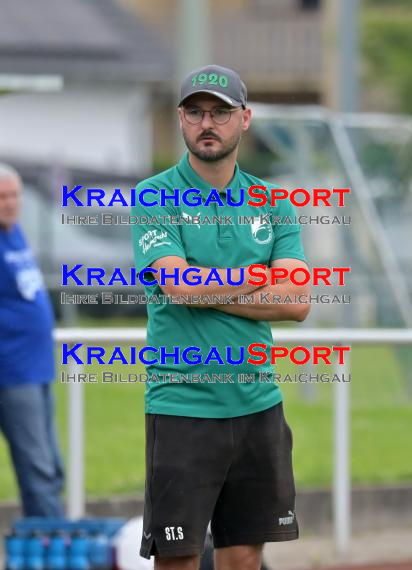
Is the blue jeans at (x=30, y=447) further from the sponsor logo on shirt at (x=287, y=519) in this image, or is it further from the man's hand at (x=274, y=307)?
the man's hand at (x=274, y=307)

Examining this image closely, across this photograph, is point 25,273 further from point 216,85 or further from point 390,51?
point 390,51

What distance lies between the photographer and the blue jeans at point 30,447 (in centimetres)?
734

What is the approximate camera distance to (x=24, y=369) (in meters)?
7.35

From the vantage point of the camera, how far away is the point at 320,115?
1308 cm

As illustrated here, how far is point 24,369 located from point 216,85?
293cm

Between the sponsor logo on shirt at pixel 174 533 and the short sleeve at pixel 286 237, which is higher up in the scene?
the short sleeve at pixel 286 237

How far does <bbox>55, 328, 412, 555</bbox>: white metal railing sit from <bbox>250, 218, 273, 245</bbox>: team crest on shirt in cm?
258

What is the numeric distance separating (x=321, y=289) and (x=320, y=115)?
155cm

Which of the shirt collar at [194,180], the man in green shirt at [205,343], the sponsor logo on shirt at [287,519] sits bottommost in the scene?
the sponsor logo on shirt at [287,519]

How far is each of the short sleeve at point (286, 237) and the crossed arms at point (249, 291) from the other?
2 cm

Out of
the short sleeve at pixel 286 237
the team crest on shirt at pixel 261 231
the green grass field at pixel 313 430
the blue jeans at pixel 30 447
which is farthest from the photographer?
the green grass field at pixel 313 430

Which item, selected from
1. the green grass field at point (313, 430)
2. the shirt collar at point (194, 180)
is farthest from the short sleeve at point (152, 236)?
the green grass field at point (313, 430)

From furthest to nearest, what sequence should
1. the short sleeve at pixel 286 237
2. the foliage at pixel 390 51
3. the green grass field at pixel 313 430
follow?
the foliage at pixel 390 51, the green grass field at pixel 313 430, the short sleeve at pixel 286 237

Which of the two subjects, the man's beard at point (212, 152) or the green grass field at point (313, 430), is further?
the green grass field at point (313, 430)
